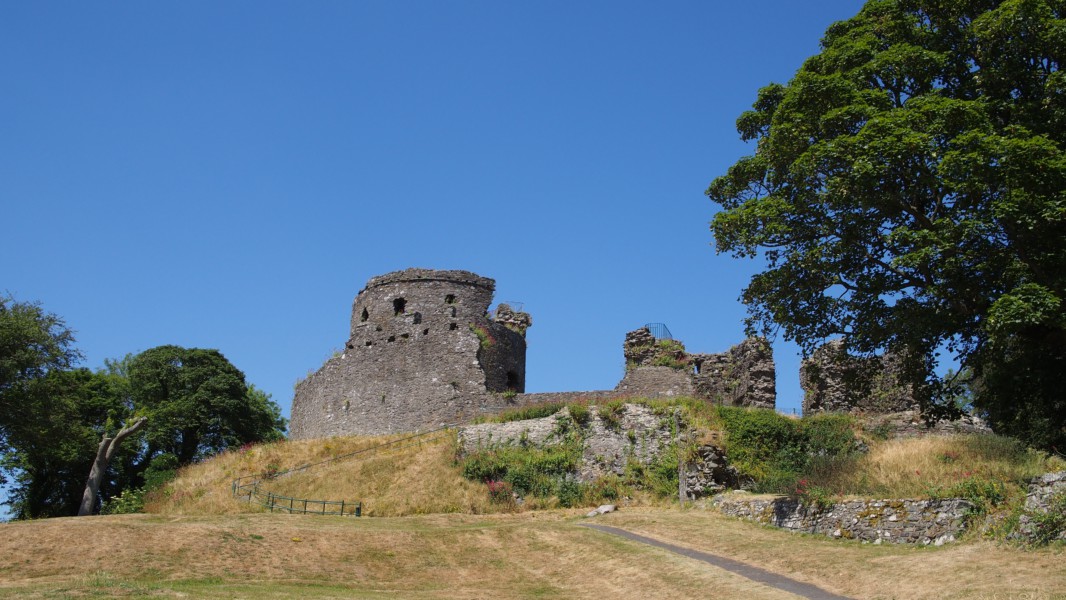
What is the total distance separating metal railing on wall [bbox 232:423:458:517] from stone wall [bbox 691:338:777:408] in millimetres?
9416

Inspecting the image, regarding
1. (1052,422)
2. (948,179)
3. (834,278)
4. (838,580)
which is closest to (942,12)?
(948,179)

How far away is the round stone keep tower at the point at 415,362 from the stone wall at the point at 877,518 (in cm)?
1498

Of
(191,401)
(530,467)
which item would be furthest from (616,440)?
(191,401)

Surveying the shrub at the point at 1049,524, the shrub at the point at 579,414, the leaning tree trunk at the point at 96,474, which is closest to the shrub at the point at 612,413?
the shrub at the point at 579,414

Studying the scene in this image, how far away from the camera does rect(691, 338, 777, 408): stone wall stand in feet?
101

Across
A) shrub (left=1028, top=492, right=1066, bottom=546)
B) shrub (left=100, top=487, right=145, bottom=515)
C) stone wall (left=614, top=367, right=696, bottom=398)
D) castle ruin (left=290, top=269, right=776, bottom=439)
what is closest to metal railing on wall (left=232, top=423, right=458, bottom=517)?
castle ruin (left=290, top=269, right=776, bottom=439)

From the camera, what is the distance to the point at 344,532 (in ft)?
67.6

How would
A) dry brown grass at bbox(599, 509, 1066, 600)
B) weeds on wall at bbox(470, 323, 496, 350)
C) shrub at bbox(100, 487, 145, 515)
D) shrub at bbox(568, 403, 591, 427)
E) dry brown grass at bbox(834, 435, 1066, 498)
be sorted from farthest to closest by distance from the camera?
weeds on wall at bbox(470, 323, 496, 350) → shrub at bbox(100, 487, 145, 515) → shrub at bbox(568, 403, 591, 427) → dry brown grass at bbox(834, 435, 1066, 498) → dry brown grass at bbox(599, 509, 1066, 600)

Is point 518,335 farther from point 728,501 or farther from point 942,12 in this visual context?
point 942,12

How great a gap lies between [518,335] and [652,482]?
554 inches

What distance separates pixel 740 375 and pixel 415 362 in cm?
1299

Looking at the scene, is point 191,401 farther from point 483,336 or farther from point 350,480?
point 350,480

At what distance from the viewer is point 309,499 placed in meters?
27.6

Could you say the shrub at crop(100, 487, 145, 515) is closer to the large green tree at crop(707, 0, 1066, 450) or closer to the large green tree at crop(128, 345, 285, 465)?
the large green tree at crop(128, 345, 285, 465)
